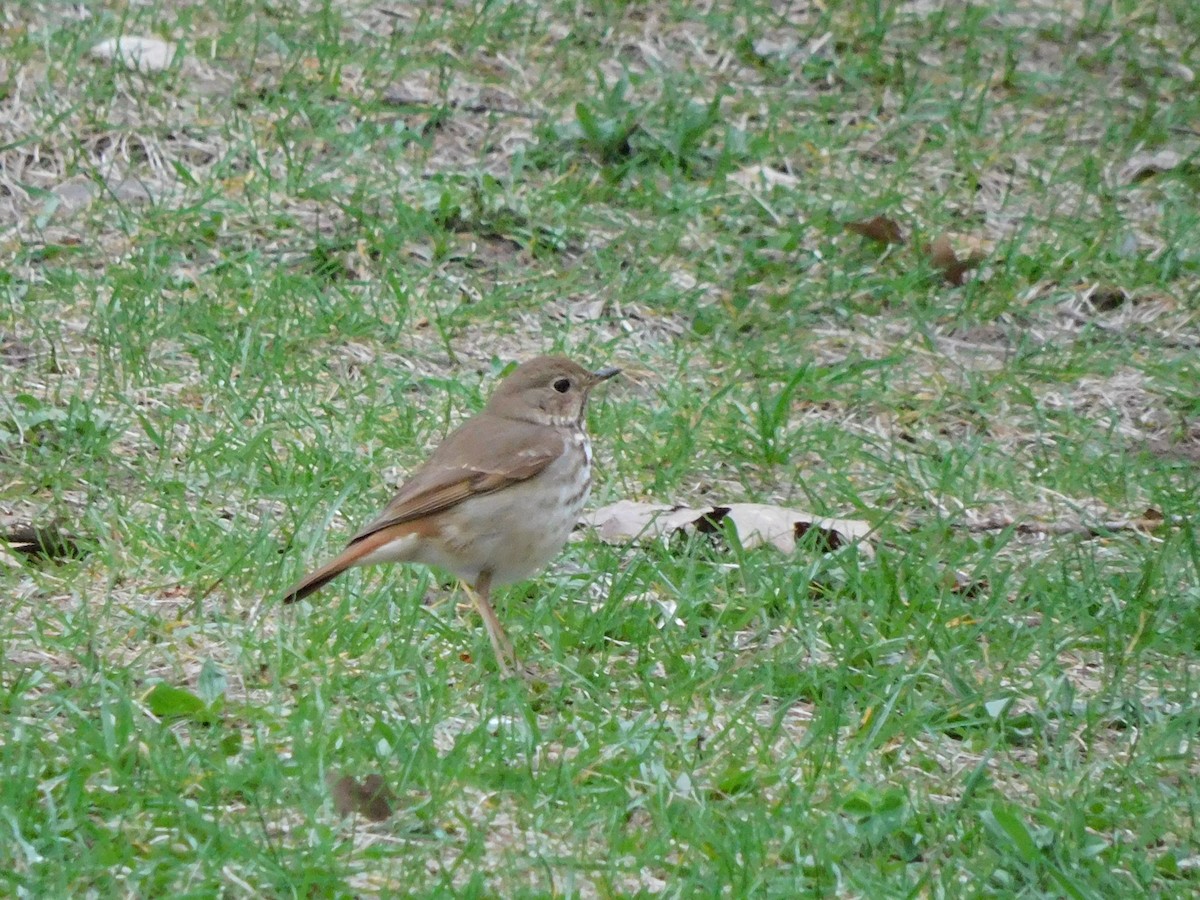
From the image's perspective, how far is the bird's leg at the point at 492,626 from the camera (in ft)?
15.5

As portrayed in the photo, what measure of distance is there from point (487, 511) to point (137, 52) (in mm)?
4135

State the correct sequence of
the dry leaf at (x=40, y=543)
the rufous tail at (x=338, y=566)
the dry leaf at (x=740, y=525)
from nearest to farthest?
1. the rufous tail at (x=338, y=566)
2. the dry leaf at (x=40, y=543)
3. the dry leaf at (x=740, y=525)

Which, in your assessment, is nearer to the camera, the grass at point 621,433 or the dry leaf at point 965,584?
the grass at point 621,433

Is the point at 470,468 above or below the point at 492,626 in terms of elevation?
above

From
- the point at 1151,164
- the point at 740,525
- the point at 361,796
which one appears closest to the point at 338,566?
the point at 361,796

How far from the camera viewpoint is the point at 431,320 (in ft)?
23.2

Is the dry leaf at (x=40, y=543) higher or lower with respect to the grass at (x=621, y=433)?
lower

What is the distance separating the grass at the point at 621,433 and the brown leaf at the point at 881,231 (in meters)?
0.12

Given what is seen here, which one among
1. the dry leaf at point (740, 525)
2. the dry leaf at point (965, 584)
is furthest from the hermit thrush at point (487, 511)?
the dry leaf at point (965, 584)

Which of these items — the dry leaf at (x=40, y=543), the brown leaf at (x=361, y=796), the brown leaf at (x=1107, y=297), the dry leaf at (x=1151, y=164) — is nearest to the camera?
the brown leaf at (x=361, y=796)

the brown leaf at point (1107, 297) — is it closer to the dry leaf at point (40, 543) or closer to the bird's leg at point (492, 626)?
the bird's leg at point (492, 626)

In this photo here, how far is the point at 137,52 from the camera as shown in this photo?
321 inches

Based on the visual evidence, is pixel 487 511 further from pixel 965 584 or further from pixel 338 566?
pixel 965 584

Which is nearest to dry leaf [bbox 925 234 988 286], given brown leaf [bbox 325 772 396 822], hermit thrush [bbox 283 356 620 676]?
hermit thrush [bbox 283 356 620 676]
